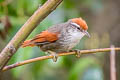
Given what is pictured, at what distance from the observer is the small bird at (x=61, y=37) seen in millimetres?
3566

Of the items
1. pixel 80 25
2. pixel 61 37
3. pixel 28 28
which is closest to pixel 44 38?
pixel 61 37

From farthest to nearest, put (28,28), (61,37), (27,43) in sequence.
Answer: (61,37) → (27,43) → (28,28)

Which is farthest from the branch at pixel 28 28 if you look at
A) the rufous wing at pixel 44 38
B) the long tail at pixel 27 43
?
the rufous wing at pixel 44 38

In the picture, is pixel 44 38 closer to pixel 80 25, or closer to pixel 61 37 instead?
pixel 61 37

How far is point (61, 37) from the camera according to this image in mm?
3799

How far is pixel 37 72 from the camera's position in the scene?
13.0 ft

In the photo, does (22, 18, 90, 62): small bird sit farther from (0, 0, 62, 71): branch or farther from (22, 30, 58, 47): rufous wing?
(0, 0, 62, 71): branch

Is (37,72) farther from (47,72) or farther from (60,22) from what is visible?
(47,72)

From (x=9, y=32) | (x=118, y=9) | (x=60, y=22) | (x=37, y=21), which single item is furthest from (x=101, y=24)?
Result: (x=37, y=21)

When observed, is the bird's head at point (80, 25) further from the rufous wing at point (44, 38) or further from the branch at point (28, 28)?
the branch at point (28, 28)

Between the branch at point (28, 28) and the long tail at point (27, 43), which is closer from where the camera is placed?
the branch at point (28, 28)

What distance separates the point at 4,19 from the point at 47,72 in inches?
73.8

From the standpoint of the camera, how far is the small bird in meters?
3.57

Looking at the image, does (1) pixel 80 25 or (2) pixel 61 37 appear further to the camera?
(2) pixel 61 37
